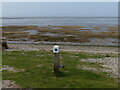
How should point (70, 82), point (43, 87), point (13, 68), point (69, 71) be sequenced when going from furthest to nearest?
point (13, 68) → point (69, 71) → point (70, 82) → point (43, 87)

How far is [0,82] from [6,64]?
15.4 ft

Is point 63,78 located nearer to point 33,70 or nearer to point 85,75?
point 85,75

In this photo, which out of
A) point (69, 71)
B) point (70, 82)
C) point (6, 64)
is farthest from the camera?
point (6, 64)

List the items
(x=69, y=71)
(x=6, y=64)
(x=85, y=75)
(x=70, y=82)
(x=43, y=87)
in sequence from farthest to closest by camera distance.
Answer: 1. (x=6, y=64)
2. (x=69, y=71)
3. (x=85, y=75)
4. (x=70, y=82)
5. (x=43, y=87)

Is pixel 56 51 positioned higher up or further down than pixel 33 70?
higher up

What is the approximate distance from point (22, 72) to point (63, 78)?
304 centimetres

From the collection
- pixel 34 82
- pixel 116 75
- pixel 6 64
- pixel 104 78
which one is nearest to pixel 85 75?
pixel 104 78

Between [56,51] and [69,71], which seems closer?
[56,51]

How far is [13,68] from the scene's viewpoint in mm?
14648

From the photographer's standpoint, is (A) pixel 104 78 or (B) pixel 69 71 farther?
(B) pixel 69 71

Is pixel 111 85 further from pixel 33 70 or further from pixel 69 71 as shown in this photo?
pixel 33 70

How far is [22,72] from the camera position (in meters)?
13.3

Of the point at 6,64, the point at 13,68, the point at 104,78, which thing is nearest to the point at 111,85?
the point at 104,78

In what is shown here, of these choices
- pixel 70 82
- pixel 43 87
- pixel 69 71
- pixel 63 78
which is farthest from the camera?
pixel 69 71
